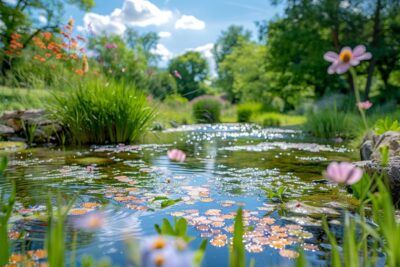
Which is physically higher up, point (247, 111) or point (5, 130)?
point (247, 111)

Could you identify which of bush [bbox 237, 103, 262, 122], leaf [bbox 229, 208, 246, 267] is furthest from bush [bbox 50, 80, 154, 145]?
bush [bbox 237, 103, 262, 122]

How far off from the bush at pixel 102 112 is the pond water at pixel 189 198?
1.04 metres

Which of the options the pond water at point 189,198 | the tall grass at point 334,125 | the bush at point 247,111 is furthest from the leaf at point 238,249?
the bush at point 247,111

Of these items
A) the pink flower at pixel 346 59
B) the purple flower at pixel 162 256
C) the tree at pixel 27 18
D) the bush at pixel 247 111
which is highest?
the tree at pixel 27 18

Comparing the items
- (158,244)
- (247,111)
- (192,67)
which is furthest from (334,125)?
(192,67)

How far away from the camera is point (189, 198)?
261cm

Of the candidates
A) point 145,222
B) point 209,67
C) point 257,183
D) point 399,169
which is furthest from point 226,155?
point 209,67

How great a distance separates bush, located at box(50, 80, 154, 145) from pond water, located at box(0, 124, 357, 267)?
1.04 meters

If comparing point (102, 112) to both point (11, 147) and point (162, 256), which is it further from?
point (162, 256)

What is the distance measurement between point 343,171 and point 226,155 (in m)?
4.44

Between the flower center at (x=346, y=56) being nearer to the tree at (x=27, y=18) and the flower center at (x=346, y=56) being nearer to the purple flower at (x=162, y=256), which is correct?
the purple flower at (x=162, y=256)

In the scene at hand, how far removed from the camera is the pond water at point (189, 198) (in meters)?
1.72

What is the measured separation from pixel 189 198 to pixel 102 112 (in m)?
3.54

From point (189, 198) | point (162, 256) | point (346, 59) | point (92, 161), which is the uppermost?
point (346, 59)
